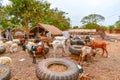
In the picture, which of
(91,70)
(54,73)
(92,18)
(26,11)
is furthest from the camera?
(92,18)

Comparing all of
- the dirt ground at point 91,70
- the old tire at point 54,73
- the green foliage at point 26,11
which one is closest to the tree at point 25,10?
the green foliage at point 26,11

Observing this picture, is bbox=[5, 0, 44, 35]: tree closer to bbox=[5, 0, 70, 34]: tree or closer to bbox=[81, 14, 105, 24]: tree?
bbox=[5, 0, 70, 34]: tree

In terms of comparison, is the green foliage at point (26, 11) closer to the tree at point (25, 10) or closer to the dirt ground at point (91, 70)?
the tree at point (25, 10)

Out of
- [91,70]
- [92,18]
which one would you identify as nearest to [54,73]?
[91,70]

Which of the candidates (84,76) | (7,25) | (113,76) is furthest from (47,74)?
(7,25)

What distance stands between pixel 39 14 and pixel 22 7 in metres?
2.48

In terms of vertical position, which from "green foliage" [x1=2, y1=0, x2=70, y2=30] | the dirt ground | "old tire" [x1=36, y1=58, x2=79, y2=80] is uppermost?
"green foliage" [x1=2, y1=0, x2=70, y2=30]

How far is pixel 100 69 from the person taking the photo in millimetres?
9320

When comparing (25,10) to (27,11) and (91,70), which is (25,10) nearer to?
(27,11)

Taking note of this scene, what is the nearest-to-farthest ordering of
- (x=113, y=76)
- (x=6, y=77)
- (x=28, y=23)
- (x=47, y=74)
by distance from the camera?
(x=47, y=74) < (x=6, y=77) < (x=113, y=76) < (x=28, y=23)

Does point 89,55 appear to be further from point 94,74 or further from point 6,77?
point 6,77

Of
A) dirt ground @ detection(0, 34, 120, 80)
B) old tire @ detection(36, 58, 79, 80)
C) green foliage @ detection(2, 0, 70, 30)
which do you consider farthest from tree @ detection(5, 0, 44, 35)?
old tire @ detection(36, 58, 79, 80)

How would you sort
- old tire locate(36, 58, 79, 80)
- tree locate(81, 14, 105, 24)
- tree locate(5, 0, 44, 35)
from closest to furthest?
old tire locate(36, 58, 79, 80) < tree locate(5, 0, 44, 35) < tree locate(81, 14, 105, 24)

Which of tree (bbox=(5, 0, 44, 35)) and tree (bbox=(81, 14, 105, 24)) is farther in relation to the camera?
tree (bbox=(81, 14, 105, 24))
